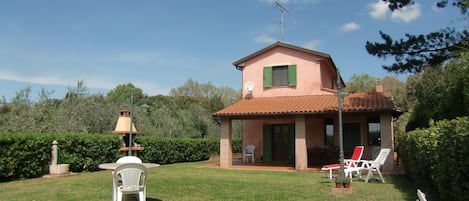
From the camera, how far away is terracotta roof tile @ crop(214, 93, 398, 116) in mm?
15305

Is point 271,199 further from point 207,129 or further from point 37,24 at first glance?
point 207,129

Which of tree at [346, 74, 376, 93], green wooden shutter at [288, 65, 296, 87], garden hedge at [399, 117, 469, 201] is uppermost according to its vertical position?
tree at [346, 74, 376, 93]

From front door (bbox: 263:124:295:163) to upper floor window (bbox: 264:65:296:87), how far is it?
91.9 inches

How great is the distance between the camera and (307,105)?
55.3ft

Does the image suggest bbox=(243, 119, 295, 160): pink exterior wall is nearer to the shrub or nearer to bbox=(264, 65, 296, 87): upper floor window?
bbox=(264, 65, 296, 87): upper floor window

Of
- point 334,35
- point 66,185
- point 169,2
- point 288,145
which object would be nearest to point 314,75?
point 334,35

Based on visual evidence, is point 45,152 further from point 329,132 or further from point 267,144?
point 329,132

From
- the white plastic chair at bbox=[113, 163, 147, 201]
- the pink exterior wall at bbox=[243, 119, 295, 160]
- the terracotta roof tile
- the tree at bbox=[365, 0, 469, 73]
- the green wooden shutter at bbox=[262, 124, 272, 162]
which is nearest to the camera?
the white plastic chair at bbox=[113, 163, 147, 201]

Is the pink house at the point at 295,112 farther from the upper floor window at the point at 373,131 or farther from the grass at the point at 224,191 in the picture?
the grass at the point at 224,191

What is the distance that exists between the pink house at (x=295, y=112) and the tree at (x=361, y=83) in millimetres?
23471

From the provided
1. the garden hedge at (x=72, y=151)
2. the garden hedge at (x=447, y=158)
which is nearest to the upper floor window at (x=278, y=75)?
the garden hedge at (x=72, y=151)

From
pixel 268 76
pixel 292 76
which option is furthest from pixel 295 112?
pixel 268 76

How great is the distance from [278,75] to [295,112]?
4944 mm

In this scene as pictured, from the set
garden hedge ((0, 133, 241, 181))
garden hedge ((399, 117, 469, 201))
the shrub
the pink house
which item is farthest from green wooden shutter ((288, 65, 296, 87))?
garden hedge ((399, 117, 469, 201))
